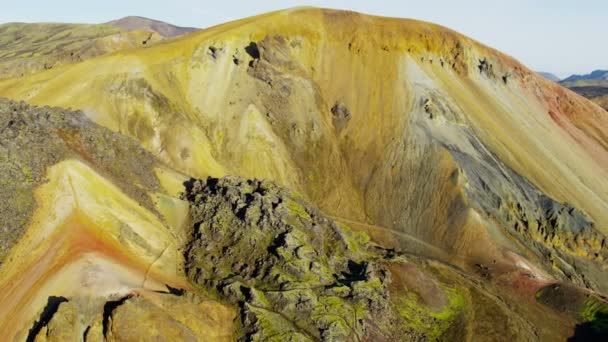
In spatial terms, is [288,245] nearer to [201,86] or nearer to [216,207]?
[216,207]

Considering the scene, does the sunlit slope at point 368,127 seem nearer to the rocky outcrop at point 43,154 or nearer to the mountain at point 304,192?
the mountain at point 304,192

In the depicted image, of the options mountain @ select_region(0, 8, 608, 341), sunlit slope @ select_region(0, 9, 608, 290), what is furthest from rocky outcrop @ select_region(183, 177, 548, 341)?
sunlit slope @ select_region(0, 9, 608, 290)

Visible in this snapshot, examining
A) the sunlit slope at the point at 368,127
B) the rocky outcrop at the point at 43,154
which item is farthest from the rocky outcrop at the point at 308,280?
the sunlit slope at the point at 368,127

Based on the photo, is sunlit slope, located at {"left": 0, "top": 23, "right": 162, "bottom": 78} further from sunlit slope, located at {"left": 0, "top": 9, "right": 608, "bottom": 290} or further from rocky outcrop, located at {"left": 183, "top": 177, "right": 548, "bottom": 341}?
rocky outcrop, located at {"left": 183, "top": 177, "right": 548, "bottom": 341}

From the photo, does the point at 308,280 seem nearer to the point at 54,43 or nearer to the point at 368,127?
the point at 368,127

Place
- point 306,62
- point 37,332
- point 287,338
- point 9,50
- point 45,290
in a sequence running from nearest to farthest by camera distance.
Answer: point 37,332 → point 45,290 → point 287,338 → point 306,62 → point 9,50

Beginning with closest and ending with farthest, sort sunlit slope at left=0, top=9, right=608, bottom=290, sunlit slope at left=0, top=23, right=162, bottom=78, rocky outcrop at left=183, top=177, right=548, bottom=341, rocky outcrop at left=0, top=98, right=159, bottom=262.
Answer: rocky outcrop at left=0, top=98, right=159, bottom=262
rocky outcrop at left=183, top=177, right=548, bottom=341
sunlit slope at left=0, top=9, right=608, bottom=290
sunlit slope at left=0, top=23, right=162, bottom=78

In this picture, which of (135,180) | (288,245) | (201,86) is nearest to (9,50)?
(201,86)
